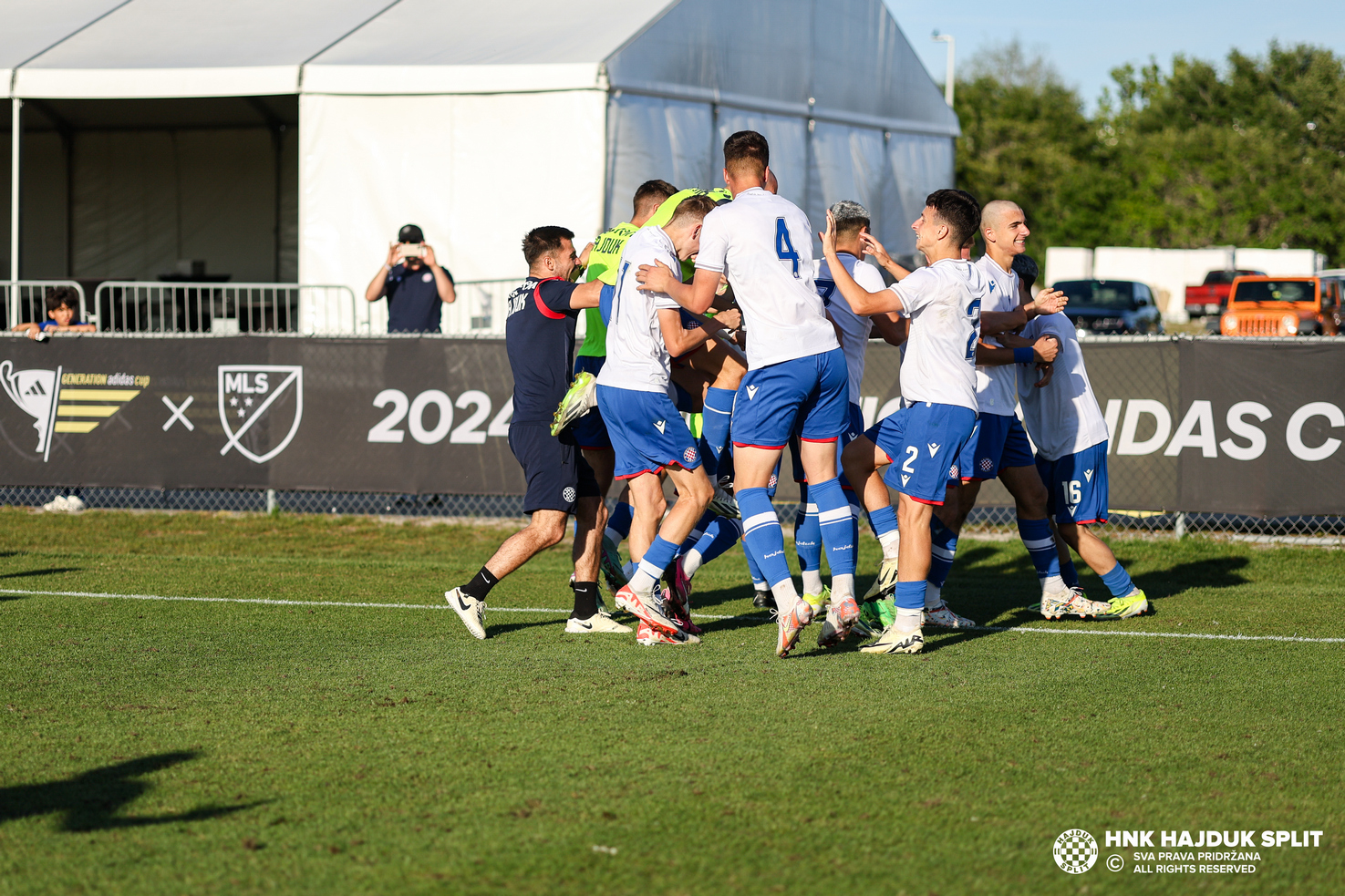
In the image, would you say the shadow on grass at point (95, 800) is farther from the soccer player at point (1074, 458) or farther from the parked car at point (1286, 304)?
the parked car at point (1286, 304)

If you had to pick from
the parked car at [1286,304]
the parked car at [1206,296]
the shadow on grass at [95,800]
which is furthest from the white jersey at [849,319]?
the parked car at [1206,296]

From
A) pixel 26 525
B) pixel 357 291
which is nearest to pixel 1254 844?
pixel 26 525

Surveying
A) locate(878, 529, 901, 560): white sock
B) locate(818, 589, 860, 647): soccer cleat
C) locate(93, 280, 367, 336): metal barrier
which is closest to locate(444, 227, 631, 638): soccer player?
locate(818, 589, 860, 647): soccer cleat

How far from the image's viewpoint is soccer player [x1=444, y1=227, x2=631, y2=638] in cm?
633

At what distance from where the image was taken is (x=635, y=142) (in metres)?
14.9

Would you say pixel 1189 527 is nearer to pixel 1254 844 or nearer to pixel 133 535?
pixel 1254 844

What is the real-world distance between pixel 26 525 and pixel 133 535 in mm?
904

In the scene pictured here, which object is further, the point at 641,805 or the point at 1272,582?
the point at 1272,582

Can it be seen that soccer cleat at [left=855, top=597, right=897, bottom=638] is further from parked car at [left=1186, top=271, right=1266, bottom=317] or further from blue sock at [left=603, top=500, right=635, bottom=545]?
parked car at [left=1186, top=271, right=1266, bottom=317]

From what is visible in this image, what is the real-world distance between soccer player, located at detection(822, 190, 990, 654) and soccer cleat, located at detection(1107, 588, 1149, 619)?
1.56 meters

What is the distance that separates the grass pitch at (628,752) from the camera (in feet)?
10.8

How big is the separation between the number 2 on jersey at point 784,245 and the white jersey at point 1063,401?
1761mm

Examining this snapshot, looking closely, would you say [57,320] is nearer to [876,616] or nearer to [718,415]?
[718,415]

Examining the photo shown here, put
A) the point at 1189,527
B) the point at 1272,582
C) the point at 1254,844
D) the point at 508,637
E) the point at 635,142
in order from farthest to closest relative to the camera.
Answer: the point at 635,142, the point at 1189,527, the point at 1272,582, the point at 508,637, the point at 1254,844
